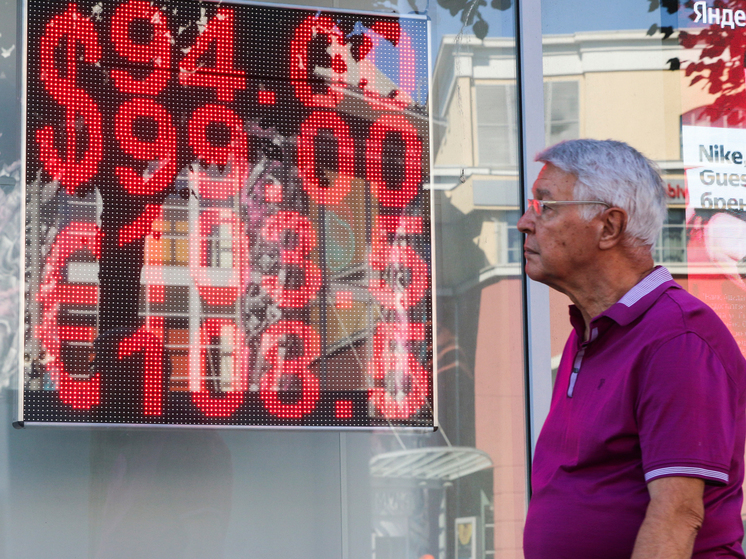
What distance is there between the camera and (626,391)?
154 centimetres

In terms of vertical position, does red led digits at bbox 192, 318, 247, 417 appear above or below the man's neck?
below

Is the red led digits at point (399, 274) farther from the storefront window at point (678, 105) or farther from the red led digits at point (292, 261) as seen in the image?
the storefront window at point (678, 105)

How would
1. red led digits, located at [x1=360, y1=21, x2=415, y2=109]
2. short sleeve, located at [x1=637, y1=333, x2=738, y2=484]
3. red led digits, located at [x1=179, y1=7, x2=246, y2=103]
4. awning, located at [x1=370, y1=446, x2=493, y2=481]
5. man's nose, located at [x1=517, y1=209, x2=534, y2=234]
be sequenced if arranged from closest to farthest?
short sleeve, located at [x1=637, y1=333, x2=738, y2=484] → man's nose, located at [x1=517, y1=209, x2=534, y2=234] → red led digits, located at [x1=179, y1=7, x2=246, y2=103] → red led digits, located at [x1=360, y1=21, x2=415, y2=109] → awning, located at [x1=370, y1=446, x2=493, y2=481]

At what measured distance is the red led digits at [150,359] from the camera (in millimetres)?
2912

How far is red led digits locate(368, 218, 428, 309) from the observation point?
3.20 metres

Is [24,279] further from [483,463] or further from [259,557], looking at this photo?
[483,463]

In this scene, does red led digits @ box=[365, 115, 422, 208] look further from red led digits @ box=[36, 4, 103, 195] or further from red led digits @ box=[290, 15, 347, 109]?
red led digits @ box=[36, 4, 103, 195]

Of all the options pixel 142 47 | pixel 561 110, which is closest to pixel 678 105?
pixel 561 110

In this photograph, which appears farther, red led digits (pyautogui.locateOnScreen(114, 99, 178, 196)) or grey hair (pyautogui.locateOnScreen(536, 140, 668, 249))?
red led digits (pyautogui.locateOnScreen(114, 99, 178, 196))

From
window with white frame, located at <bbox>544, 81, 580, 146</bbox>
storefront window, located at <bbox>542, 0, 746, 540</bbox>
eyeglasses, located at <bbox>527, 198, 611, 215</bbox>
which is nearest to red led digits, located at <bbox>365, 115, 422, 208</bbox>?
window with white frame, located at <bbox>544, 81, 580, 146</bbox>

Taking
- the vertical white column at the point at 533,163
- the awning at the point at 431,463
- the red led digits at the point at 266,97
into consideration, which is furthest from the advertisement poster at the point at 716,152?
the red led digits at the point at 266,97

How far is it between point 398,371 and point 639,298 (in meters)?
1.57

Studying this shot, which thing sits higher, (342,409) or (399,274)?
(399,274)

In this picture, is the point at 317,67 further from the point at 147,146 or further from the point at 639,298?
A: the point at 639,298
